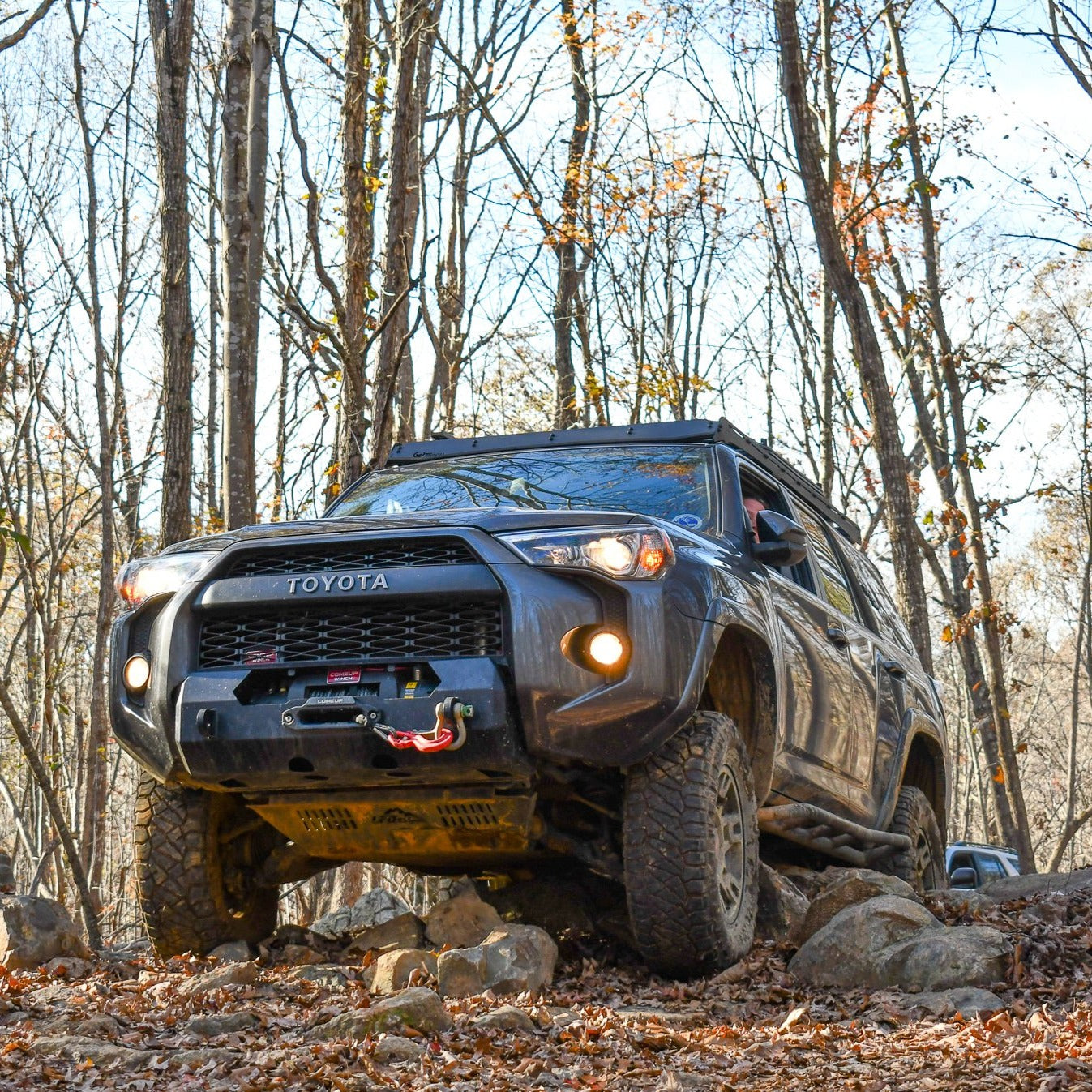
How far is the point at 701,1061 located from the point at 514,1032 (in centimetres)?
58

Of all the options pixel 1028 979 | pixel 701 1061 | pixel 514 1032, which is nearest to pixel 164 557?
pixel 514 1032

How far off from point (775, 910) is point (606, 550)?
215cm

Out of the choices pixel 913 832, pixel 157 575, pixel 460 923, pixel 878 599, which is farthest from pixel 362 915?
pixel 878 599

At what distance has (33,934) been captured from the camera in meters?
5.78

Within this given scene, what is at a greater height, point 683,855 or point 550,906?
point 683,855

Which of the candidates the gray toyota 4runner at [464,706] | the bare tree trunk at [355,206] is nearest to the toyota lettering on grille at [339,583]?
the gray toyota 4runner at [464,706]

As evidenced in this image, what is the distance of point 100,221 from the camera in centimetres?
2100

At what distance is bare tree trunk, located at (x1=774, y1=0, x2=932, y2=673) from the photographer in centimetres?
1182

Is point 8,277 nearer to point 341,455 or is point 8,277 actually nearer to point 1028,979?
point 341,455

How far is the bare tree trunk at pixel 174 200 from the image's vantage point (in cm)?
989

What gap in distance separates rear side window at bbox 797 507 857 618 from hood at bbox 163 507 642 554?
256 centimetres

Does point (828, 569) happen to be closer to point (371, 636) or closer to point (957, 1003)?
point (957, 1003)

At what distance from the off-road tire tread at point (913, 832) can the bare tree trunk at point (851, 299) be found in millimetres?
4532

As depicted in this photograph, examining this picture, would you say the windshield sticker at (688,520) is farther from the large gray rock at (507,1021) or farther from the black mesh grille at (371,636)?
the large gray rock at (507,1021)
